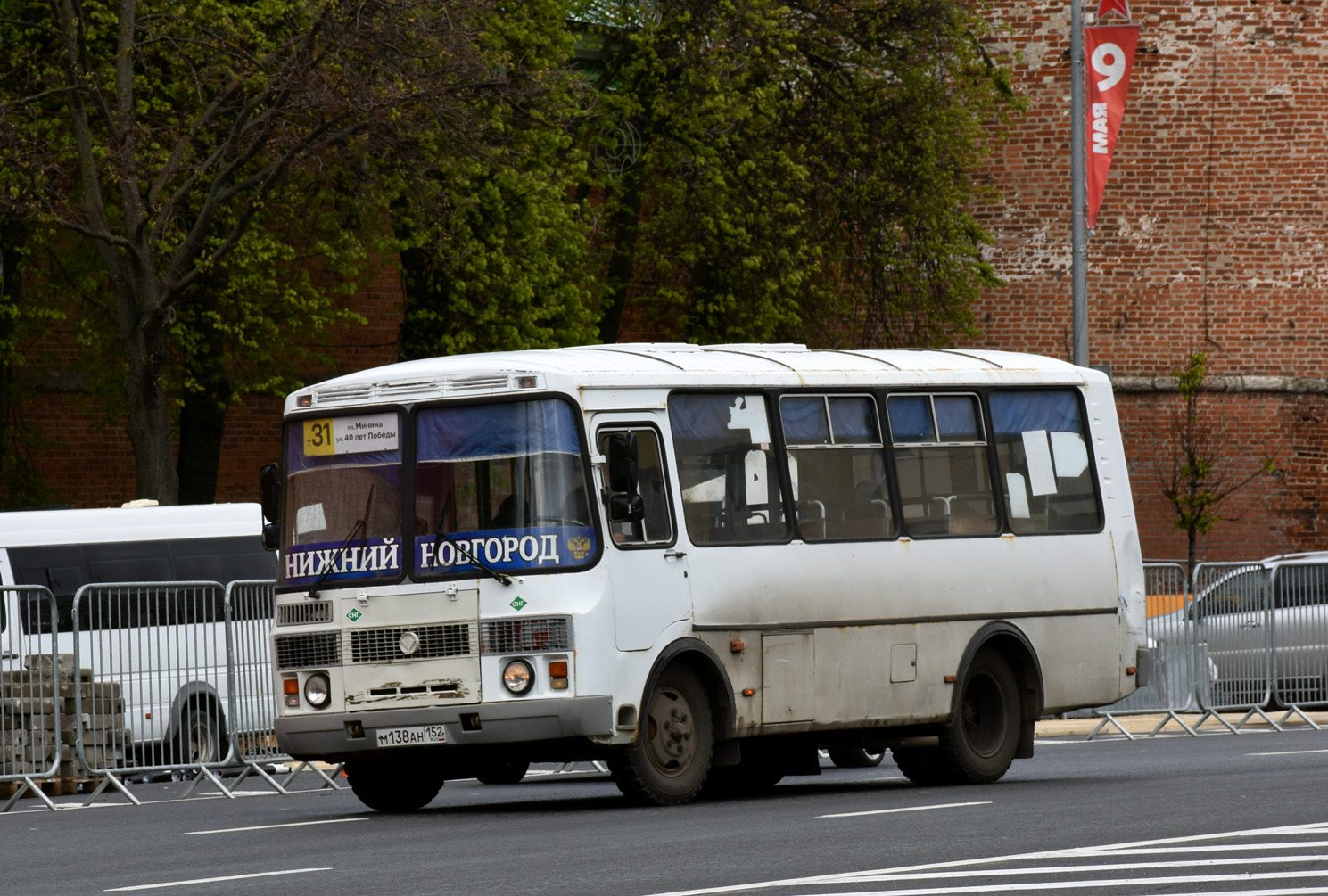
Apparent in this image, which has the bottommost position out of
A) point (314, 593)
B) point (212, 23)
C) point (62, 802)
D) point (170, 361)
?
point (62, 802)

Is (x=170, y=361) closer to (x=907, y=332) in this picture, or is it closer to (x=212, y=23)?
(x=212, y=23)

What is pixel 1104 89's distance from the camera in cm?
2916

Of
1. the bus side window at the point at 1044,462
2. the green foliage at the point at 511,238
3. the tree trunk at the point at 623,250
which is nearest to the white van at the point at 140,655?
the bus side window at the point at 1044,462

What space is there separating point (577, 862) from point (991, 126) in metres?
31.5

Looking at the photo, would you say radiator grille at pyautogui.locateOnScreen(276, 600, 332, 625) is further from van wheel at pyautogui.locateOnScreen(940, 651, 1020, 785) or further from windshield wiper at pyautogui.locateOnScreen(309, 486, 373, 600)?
van wheel at pyautogui.locateOnScreen(940, 651, 1020, 785)

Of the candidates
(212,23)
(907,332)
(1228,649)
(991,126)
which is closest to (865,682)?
(1228,649)

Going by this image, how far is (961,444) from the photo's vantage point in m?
16.1

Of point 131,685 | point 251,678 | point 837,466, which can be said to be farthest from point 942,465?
point 131,685

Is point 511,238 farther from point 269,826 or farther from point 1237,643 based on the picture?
point 269,826

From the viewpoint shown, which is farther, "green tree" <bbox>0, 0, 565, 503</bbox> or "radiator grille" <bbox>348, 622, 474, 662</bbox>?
"green tree" <bbox>0, 0, 565, 503</bbox>

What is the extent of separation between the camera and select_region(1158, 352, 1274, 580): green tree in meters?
37.3

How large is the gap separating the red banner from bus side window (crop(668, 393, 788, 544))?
1436 cm

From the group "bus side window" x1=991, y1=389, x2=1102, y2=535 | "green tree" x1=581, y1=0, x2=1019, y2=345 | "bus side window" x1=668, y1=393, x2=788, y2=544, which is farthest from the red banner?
"bus side window" x1=668, y1=393, x2=788, y2=544

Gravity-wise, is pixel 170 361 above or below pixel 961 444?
above
